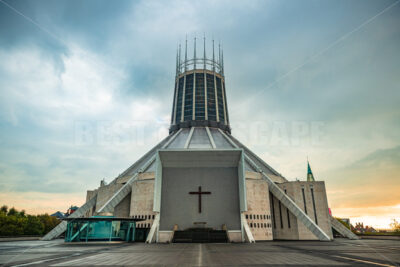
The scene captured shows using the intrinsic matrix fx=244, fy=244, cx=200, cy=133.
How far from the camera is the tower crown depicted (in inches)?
1804

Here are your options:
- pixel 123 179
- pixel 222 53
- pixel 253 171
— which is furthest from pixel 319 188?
pixel 222 53

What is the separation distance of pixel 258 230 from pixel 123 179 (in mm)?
18379

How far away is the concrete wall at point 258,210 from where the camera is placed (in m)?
26.2

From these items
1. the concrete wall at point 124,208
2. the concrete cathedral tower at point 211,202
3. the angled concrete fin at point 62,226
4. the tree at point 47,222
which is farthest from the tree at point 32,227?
the concrete wall at point 124,208

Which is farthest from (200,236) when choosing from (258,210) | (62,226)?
(62,226)

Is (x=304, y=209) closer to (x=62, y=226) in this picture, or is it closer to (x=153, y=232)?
(x=153, y=232)

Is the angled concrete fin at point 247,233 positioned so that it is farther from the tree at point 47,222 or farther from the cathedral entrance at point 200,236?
the tree at point 47,222

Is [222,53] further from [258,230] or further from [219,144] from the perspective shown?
[258,230]

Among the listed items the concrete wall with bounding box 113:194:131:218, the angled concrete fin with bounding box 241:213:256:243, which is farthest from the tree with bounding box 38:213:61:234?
the angled concrete fin with bounding box 241:213:256:243

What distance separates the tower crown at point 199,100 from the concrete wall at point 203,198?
764 inches

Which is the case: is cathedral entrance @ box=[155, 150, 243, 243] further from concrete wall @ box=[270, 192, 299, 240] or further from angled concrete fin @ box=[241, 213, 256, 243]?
concrete wall @ box=[270, 192, 299, 240]

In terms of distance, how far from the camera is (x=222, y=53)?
→ 57094mm

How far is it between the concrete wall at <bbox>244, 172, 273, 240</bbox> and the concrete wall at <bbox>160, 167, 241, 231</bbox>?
2.30 m

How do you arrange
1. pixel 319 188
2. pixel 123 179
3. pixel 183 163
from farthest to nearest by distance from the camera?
pixel 123 179 → pixel 319 188 → pixel 183 163
